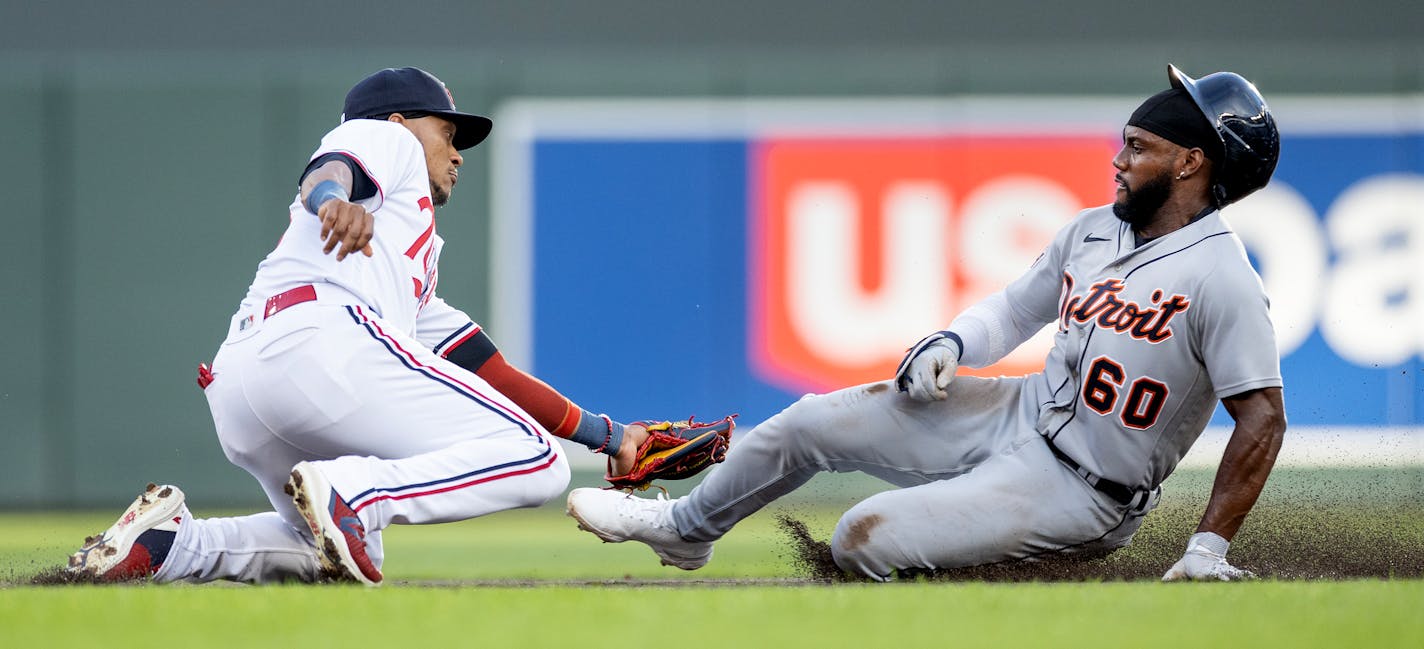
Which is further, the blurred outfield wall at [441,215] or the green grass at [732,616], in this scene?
the blurred outfield wall at [441,215]

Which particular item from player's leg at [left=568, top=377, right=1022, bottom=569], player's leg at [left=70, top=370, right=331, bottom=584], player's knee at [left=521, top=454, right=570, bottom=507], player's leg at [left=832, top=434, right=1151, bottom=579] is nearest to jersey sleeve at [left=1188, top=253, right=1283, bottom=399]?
player's leg at [left=832, top=434, right=1151, bottom=579]

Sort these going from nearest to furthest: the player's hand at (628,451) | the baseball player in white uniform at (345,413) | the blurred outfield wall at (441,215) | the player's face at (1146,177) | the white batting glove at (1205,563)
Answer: the baseball player in white uniform at (345,413) < the white batting glove at (1205,563) < the player's face at (1146,177) < the player's hand at (628,451) < the blurred outfield wall at (441,215)

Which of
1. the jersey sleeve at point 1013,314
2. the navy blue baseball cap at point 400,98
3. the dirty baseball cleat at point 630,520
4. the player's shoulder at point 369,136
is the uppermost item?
the navy blue baseball cap at point 400,98

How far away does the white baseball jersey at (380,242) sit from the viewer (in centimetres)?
357

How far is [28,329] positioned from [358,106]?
15.4 ft

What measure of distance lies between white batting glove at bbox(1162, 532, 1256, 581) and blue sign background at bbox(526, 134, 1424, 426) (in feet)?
14.5

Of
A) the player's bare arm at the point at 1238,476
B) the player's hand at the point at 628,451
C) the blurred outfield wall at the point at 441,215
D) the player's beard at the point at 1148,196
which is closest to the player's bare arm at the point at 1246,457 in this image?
the player's bare arm at the point at 1238,476

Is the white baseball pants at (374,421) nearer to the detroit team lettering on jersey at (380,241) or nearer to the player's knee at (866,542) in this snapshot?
the detroit team lettering on jersey at (380,241)

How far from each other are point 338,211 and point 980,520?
5.34 ft

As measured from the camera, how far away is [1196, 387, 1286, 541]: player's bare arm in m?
3.57

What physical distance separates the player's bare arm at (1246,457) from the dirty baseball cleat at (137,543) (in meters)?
2.34

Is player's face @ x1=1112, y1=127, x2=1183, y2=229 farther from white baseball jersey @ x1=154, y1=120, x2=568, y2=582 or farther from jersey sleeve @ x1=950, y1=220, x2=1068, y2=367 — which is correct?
white baseball jersey @ x1=154, y1=120, x2=568, y2=582

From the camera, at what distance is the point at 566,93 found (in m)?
8.09

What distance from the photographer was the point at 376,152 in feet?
12.0
